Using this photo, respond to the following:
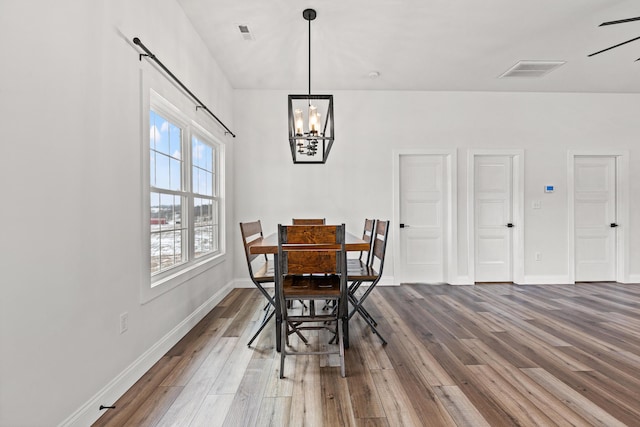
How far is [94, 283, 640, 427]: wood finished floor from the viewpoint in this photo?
1.63 metres

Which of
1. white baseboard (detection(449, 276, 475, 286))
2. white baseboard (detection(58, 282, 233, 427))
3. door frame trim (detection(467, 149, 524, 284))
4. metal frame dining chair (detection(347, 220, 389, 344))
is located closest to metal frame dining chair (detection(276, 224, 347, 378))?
metal frame dining chair (detection(347, 220, 389, 344))

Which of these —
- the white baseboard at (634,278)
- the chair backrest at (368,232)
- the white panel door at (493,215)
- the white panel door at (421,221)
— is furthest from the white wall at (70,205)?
the white baseboard at (634,278)

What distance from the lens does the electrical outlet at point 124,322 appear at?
1.85 metres

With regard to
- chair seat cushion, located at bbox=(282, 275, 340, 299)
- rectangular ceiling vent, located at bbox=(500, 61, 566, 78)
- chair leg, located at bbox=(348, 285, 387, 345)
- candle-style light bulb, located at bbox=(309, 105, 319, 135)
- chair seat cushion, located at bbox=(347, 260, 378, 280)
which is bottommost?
chair leg, located at bbox=(348, 285, 387, 345)

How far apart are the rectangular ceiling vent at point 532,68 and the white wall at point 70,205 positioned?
13.0 feet

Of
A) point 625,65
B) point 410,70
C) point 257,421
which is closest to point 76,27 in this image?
point 257,421

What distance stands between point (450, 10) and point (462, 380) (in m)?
2.93

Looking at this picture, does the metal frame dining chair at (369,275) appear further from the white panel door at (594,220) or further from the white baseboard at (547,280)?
the white panel door at (594,220)

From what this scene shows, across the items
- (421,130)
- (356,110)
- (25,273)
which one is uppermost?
(356,110)

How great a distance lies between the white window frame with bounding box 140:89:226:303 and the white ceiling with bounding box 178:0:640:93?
93cm

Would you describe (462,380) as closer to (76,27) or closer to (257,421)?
(257,421)

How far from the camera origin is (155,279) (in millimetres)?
2332

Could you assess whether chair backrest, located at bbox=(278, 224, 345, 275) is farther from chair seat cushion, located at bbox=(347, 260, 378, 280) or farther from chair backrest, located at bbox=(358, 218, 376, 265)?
chair backrest, located at bbox=(358, 218, 376, 265)

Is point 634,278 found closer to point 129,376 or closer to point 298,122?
point 298,122
